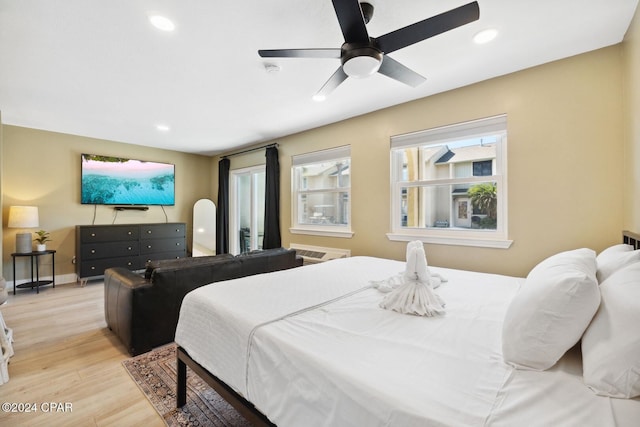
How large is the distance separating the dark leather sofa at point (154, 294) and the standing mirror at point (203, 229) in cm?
323

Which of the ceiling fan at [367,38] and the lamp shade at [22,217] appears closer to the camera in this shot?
the ceiling fan at [367,38]

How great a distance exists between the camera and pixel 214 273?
8.29 feet

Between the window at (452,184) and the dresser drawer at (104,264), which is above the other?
Result: the window at (452,184)

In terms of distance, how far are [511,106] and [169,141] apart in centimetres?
505

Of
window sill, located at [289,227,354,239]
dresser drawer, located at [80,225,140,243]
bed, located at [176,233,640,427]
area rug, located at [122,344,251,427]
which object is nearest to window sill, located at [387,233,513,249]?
window sill, located at [289,227,354,239]

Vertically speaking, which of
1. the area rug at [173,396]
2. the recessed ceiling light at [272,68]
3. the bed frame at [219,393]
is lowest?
the area rug at [173,396]

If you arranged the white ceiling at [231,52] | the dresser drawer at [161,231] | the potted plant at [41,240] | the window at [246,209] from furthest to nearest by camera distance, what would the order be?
the window at [246,209] → the dresser drawer at [161,231] → the potted plant at [41,240] → the white ceiling at [231,52]

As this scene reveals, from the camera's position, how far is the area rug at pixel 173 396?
1592mm

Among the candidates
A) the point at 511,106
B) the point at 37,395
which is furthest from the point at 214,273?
the point at 511,106

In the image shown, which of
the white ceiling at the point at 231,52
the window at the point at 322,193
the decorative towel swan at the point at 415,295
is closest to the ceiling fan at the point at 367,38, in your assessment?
the white ceiling at the point at 231,52

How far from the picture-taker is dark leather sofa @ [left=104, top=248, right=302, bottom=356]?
2.24 metres

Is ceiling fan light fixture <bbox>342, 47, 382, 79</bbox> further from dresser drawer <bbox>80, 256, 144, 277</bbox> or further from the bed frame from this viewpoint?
dresser drawer <bbox>80, 256, 144, 277</bbox>

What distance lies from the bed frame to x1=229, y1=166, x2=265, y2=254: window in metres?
3.64

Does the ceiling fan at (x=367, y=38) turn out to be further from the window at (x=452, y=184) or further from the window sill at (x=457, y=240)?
the window sill at (x=457, y=240)
